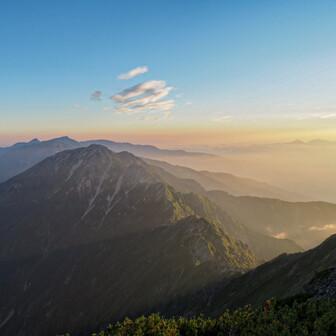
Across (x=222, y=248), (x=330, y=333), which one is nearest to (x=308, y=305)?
(x=330, y=333)

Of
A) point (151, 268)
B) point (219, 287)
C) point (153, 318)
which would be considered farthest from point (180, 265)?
point (153, 318)

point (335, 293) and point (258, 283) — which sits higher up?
point (335, 293)

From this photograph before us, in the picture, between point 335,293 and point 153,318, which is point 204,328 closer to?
point 153,318

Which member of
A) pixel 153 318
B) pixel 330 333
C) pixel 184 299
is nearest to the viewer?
pixel 330 333

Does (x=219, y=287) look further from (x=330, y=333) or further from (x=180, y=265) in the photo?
(x=330, y=333)

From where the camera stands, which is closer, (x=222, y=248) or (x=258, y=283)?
(x=258, y=283)

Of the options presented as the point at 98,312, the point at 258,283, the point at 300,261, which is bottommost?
the point at 98,312

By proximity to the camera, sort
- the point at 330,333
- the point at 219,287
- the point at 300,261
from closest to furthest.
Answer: the point at 330,333 < the point at 300,261 < the point at 219,287
